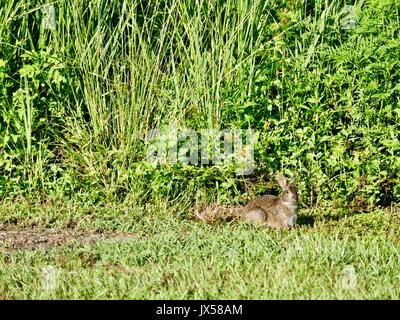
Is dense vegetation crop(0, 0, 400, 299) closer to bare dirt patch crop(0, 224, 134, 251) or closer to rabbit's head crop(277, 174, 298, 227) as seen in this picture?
bare dirt patch crop(0, 224, 134, 251)

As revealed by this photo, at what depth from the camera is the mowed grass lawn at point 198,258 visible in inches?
196

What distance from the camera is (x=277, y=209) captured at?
21.0 feet

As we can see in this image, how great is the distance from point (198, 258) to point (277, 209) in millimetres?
1058

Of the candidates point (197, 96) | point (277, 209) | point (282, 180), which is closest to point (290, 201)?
point (277, 209)

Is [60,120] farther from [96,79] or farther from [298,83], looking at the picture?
[298,83]

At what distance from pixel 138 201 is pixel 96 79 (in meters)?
1.10

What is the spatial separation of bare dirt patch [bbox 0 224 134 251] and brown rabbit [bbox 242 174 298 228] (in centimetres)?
93

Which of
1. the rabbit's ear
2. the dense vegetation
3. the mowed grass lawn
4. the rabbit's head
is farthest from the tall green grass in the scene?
the rabbit's head

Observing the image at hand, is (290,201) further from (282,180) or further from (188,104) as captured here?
(188,104)

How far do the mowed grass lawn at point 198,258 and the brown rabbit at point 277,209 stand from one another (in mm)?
90

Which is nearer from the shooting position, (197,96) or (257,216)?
(257,216)

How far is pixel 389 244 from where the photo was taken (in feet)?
19.2

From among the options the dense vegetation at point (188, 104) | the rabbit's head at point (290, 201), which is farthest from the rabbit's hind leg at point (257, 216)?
the dense vegetation at point (188, 104)

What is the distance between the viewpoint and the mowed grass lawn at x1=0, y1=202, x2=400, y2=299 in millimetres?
4977
